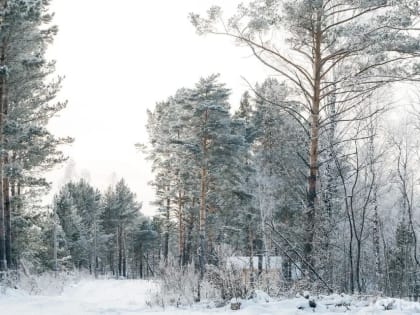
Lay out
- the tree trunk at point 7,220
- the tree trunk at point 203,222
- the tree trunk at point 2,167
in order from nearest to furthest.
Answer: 1. the tree trunk at point 2,167
2. the tree trunk at point 7,220
3. the tree trunk at point 203,222

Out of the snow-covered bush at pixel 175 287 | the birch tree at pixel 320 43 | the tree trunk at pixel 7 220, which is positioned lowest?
the snow-covered bush at pixel 175 287

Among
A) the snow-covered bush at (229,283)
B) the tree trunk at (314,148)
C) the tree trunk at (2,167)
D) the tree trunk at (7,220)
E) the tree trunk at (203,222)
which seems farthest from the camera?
the tree trunk at (203,222)

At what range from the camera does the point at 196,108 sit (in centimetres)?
2166

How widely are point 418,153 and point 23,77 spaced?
57.4 feet

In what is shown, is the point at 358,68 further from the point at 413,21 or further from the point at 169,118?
the point at 169,118

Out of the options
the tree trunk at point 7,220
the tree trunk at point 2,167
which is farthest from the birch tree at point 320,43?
the tree trunk at point 7,220

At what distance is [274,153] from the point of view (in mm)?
21156

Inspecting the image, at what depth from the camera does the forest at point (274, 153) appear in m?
9.09

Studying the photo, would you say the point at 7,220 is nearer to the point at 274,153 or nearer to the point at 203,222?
the point at 203,222

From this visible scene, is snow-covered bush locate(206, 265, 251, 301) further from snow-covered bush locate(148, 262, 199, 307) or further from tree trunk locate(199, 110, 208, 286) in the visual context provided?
tree trunk locate(199, 110, 208, 286)

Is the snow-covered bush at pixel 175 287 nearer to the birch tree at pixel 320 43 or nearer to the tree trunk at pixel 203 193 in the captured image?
the birch tree at pixel 320 43

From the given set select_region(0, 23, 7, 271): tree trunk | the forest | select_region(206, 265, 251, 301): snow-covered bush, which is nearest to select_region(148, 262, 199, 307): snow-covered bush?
the forest

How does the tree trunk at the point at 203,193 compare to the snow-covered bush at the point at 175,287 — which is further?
the tree trunk at the point at 203,193

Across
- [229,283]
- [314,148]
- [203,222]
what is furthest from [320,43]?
[203,222]
